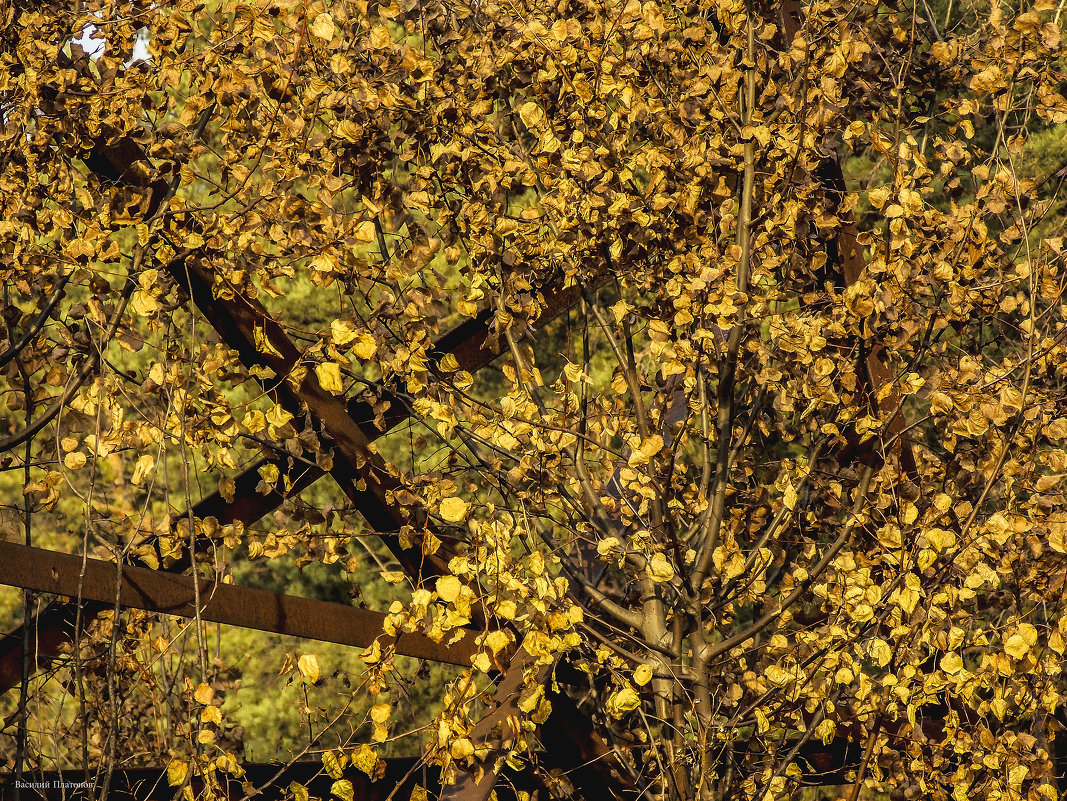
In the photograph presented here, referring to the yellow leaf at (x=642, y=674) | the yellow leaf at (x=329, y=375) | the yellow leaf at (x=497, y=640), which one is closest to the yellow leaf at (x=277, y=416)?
the yellow leaf at (x=329, y=375)

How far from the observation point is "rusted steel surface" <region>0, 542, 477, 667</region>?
2.53 metres

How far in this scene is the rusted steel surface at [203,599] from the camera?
2.53 m

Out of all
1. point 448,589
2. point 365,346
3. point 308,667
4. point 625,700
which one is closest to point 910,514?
point 625,700

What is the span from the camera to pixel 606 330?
10.8 ft

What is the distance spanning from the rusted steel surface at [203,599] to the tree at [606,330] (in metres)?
0.13

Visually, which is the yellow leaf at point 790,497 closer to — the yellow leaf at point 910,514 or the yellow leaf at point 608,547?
the yellow leaf at point 910,514

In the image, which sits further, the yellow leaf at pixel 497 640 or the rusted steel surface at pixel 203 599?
the rusted steel surface at pixel 203 599

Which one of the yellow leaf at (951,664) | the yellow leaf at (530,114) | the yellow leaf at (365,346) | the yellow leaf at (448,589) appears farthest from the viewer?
the yellow leaf at (530,114)

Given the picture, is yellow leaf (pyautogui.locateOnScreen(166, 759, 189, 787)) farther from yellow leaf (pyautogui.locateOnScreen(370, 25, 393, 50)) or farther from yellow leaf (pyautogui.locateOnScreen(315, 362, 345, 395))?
yellow leaf (pyautogui.locateOnScreen(370, 25, 393, 50))

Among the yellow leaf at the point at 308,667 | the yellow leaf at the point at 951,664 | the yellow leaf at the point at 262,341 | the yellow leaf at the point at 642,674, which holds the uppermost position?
the yellow leaf at the point at 262,341

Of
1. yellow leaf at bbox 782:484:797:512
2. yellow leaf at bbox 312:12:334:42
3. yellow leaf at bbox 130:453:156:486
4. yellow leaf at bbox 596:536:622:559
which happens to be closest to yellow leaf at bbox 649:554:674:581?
yellow leaf at bbox 596:536:622:559

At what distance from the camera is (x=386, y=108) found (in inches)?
114

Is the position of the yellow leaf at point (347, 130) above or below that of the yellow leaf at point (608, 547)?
above

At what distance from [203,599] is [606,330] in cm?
149
